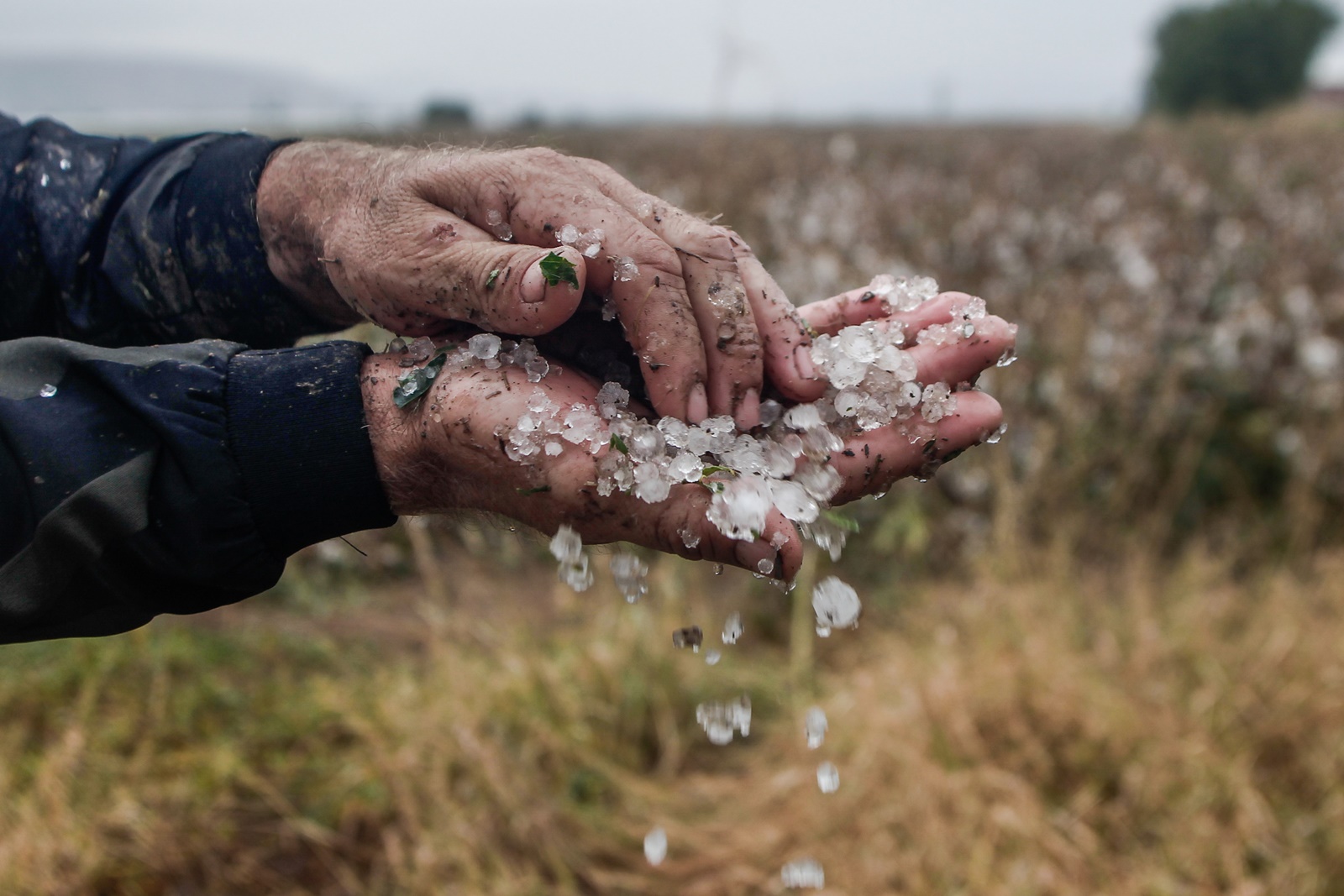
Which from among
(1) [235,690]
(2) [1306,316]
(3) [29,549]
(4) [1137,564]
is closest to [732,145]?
(2) [1306,316]

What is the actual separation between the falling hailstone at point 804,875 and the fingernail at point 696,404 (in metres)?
1.41

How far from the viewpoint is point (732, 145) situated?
372 inches

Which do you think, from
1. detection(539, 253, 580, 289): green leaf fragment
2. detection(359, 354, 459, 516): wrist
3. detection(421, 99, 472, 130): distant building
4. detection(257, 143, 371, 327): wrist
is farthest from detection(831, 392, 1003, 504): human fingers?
detection(421, 99, 472, 130): distant building

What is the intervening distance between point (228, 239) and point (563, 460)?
72 centimetres

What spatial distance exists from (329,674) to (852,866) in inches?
68.4

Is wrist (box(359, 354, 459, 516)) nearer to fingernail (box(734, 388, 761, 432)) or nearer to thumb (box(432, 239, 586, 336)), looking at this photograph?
thumb (box(432, 239, 586, 336))

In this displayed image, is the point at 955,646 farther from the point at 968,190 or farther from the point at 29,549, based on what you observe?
the point at 968,190

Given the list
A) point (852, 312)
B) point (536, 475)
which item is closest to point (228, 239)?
point (536, 475)

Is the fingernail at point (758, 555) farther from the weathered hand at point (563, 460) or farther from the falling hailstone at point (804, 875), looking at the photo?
the falling hailstone at point (804, 875)

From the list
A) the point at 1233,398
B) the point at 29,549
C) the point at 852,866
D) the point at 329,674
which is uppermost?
the point at 29,549

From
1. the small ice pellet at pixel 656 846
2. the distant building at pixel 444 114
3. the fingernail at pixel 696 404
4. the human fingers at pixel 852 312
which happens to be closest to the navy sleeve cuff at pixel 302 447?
the fingernail at pixel 696 404

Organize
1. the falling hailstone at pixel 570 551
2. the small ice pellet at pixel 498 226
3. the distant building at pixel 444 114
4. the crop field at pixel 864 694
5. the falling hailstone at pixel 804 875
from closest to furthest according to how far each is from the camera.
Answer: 1. the falling hailstone at pixel 570 551
2. the small ice pellet at pixel 498 226
3. the falling hailstone at pixel 804 875
4. the crop field at pixel 864 694
5. the distant building at pixel 444 114

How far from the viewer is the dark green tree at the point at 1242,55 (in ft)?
86.4

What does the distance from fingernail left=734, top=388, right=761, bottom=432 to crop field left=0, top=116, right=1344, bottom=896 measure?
35cm
